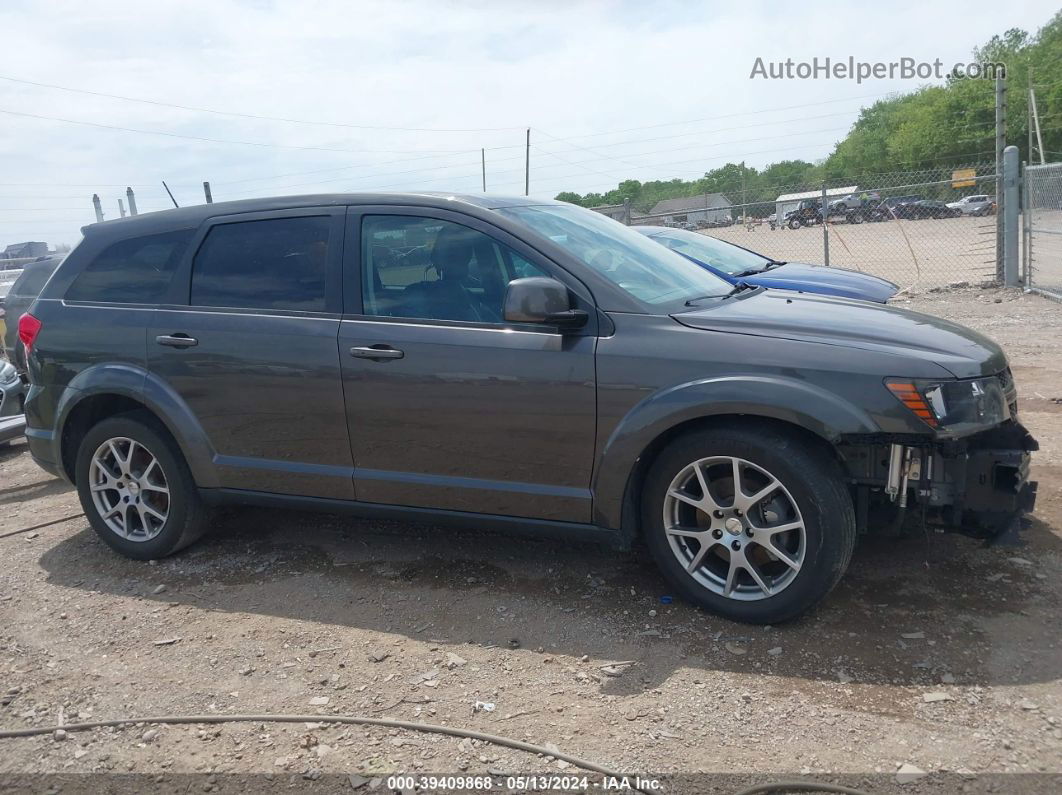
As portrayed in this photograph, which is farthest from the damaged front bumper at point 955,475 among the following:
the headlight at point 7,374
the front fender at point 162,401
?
the headlight at point 7,374

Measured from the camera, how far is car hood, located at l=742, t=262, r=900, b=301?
26.1 feet

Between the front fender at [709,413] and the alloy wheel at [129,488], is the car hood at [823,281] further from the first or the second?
the alloy wheel at [129,488]

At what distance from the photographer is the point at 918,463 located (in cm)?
338

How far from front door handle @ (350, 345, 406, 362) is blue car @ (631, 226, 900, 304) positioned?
4.22 metres

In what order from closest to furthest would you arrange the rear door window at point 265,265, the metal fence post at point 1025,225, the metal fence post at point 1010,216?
the rear door window at point 265,265 < the metal fence post at point 1025,225 < the metal fence post at point 1010,216

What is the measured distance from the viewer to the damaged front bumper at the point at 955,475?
3377 mm

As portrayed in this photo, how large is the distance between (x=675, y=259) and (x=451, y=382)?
1517 mm

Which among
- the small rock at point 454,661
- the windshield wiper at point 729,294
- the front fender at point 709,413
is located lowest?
the small rock at point 454,661

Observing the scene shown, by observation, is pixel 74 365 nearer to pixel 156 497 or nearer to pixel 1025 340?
pixel 156 497

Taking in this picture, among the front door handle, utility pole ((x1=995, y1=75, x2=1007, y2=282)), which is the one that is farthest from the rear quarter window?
utility pole ((x1=995, y1=75, x2=1007, y2=282))

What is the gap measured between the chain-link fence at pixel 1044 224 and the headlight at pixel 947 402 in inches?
383

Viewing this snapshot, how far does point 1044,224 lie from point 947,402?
11.1 metres

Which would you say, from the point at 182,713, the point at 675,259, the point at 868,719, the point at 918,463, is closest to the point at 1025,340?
the point at 675,259

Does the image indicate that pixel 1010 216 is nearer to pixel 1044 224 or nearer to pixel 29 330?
pixel 1044 224
